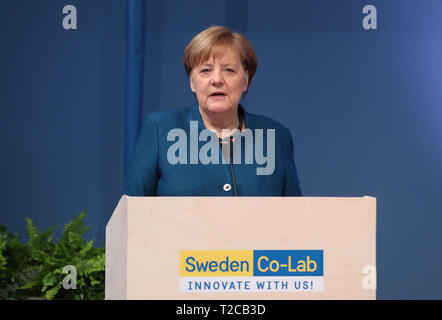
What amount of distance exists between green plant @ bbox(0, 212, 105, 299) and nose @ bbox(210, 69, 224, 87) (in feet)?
5.87

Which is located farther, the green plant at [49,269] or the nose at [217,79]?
the green plant at [49,269]

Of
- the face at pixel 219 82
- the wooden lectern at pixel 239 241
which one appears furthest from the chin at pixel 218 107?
the wooden lectern at pixel 239 241

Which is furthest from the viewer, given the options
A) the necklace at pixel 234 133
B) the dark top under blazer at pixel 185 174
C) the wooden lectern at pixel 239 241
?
the necklace at pixel 234 133

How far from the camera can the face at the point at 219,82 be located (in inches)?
90.7

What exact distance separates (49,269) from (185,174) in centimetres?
188

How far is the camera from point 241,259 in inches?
64.4

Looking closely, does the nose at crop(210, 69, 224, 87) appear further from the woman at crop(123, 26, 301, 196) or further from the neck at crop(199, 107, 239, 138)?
the neck at crop(199, 107, 239, 138)

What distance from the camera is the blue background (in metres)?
4.79

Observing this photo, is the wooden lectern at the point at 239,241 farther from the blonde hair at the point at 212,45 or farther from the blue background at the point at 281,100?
the blue background at the point at 281,100

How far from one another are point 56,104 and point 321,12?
2.11 meters

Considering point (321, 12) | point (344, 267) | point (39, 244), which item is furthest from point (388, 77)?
point (344, 267)

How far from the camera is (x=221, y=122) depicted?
238 centimetres

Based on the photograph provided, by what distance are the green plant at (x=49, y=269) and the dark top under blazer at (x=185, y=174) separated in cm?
159

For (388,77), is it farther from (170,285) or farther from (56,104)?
(170,285)
